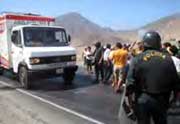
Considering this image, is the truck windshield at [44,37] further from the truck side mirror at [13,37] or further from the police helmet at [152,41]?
the police helmet at [152,41]

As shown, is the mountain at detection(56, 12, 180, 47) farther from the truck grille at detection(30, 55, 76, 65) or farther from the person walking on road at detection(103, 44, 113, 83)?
the truck grille at detection(30, 55, 76, 65)

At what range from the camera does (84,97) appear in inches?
576

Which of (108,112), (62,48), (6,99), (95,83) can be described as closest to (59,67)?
(62,48)

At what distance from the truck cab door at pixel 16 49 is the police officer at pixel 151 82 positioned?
11.9 meters

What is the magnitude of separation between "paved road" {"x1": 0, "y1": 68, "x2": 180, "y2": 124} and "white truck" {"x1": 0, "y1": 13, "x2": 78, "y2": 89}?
23.0 inches

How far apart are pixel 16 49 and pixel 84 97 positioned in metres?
4.32

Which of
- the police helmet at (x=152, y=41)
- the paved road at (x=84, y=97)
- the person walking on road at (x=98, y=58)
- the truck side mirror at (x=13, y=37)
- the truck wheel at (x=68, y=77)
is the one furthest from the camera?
the person walking on road at (x=98, y=58)

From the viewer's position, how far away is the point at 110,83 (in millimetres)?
18531

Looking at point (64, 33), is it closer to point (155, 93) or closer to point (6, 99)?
point (6, 99)

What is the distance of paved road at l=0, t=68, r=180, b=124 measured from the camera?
11094 millimetres

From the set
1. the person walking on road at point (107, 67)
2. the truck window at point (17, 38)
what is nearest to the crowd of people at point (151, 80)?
the truck window at point (17, 38)

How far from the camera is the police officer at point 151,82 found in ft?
17.9

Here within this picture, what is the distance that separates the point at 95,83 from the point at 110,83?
23.7 inches

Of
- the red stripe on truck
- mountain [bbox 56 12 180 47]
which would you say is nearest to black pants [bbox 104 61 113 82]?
the red stripe on truck
